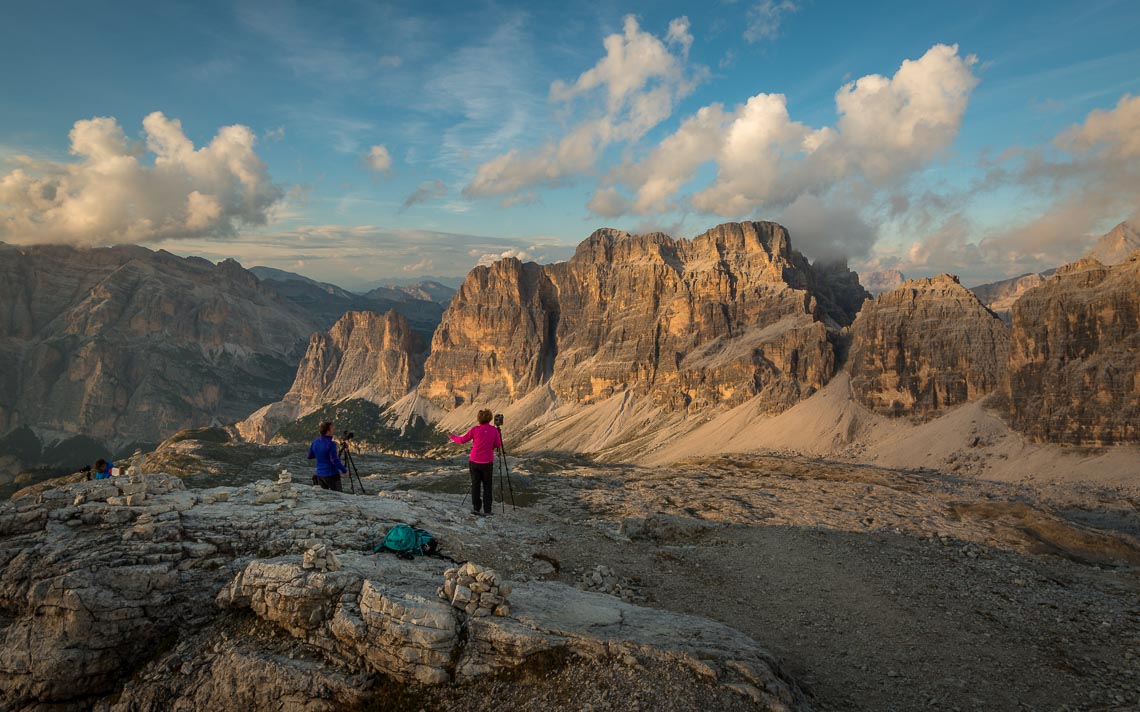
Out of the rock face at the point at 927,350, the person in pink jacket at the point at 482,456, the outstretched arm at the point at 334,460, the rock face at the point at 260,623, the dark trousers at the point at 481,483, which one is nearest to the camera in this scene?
the rock face at the point at 260,623

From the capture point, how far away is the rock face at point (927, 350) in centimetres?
11756

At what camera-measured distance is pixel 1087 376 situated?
91625mm

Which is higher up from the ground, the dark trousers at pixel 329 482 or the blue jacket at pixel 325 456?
the blue jacket at pixel 325 456

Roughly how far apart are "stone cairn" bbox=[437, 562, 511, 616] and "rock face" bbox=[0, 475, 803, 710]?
0.20 metres

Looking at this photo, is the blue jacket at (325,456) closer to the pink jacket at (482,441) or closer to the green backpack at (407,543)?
the pink jacket at (482,441)

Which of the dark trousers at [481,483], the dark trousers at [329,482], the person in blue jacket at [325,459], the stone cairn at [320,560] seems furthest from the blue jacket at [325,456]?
the stone cairn at [320,560]

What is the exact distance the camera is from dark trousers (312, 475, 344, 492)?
77.3ft

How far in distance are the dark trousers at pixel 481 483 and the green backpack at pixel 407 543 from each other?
17.8 ft

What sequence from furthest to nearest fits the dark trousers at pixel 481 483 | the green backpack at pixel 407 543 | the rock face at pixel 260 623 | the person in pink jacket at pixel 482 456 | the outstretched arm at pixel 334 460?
the outstretched arm at pixel 334 460 → the dark trousers at pixel 481 483 → the person in pink jacket at pixel 482 456 → the green backpack at pixel 407 543 → the rock face at pixel 260 623

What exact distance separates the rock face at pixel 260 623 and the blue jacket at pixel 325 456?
6.68 meters

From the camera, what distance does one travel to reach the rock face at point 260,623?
11.2m

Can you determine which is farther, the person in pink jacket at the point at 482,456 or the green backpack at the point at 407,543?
the person in pink jacket at the point at 482,456

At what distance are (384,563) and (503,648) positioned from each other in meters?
4.96

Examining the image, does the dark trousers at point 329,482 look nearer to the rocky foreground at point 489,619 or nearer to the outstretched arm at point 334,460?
the outstretched arm at point 334,460
